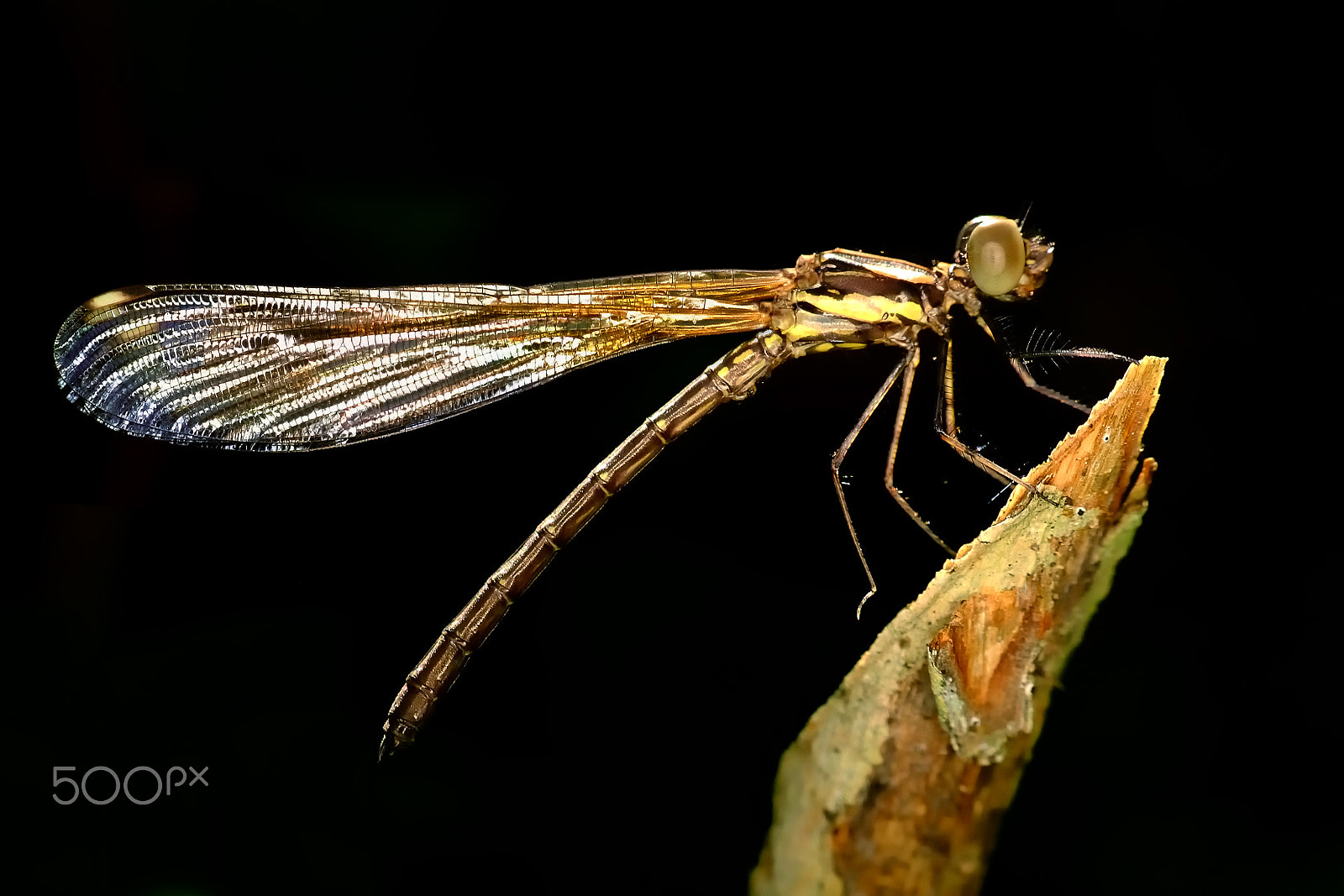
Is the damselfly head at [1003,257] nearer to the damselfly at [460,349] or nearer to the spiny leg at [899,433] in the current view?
the damselfly at [460,349]

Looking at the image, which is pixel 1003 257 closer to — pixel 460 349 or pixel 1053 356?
pixel 1053 356

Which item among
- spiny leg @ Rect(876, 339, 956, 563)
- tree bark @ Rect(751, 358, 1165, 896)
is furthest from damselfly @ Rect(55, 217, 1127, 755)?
tree bark @ Rect(751, 358, 1165, 896)

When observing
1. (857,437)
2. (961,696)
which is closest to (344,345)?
(857,437)

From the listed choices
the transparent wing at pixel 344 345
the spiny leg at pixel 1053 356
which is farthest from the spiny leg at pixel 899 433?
the transparent wing at pixel 344 345

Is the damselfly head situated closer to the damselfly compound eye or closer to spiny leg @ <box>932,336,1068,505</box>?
the damselfly compound eye

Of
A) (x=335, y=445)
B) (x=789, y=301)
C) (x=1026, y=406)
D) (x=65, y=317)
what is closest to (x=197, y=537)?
(x=335, y=445)
